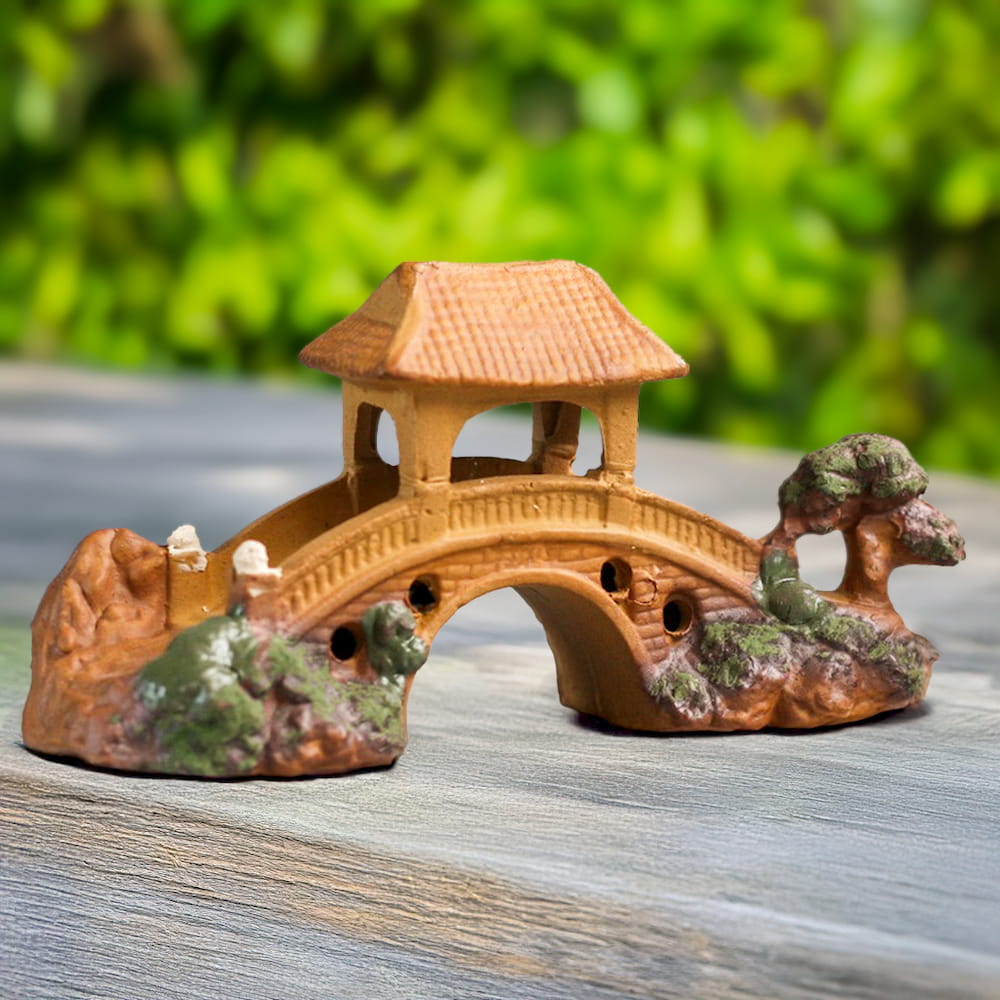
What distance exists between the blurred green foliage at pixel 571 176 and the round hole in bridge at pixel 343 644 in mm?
5375

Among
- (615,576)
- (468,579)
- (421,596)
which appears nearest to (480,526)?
(468,579)

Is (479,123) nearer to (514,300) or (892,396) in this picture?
(892,396)

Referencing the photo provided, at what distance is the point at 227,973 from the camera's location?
3.87 meters

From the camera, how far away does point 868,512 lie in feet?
15.1

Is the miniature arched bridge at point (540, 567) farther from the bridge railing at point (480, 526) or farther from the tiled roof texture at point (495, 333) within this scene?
the tiled roof texture at point (495, 333)

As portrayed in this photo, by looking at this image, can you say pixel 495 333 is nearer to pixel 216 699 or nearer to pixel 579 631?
pixel 579 631

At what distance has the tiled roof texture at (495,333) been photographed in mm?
4035

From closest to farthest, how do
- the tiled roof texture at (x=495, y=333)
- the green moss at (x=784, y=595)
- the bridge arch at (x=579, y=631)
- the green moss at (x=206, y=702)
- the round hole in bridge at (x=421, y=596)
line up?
the green moss at (x=206, y=702) < the tiled roof texture at (x=495, y=333) < the bridge arch at (x=579, y=631) < the round hole in bridge at (x=421, y=596) < the green moss at (x=784, y=595)

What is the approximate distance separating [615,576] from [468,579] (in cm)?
42

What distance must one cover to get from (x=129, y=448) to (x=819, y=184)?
3859 millimetres

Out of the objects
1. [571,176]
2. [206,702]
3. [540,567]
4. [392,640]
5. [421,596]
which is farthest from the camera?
[571,176]

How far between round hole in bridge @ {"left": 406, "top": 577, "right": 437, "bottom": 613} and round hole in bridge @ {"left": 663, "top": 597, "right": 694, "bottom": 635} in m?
0.57

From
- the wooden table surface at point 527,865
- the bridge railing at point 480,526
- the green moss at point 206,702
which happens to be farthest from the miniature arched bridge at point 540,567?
the wooden table surface at point 527,865

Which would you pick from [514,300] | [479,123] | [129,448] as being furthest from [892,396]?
[514,300]
